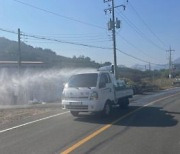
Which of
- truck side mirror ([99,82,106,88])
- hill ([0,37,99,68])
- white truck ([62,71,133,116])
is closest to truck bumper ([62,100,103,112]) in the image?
white truck ([62,71,133,116])

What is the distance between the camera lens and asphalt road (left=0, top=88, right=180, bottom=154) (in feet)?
28.1

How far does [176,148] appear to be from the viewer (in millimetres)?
8508

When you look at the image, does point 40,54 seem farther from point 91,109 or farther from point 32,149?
point 32,149

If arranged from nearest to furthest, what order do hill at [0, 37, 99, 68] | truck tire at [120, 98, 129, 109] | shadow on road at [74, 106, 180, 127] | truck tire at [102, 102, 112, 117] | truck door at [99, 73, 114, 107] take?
shadow on road at [74, 106, 180, 127] < truck door at [99, 73, 114, 107] < truck tire at [102, 102, 112, 117] < truck tire at [120, 98, 129, 109] < hill at [0, 37, 99, 68]

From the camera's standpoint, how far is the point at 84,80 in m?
15.1

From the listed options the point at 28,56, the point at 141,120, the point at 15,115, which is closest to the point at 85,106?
the point at 141,120

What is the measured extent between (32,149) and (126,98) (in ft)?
34.7

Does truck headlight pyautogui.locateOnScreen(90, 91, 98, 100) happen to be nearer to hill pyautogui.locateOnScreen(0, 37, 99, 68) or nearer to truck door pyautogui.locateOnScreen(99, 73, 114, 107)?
truck door pyautogui.locateOnScreen(99, 73, 114, 107)

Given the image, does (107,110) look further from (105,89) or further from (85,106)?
(85,106)

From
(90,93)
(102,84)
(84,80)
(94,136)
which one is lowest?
(94,136)

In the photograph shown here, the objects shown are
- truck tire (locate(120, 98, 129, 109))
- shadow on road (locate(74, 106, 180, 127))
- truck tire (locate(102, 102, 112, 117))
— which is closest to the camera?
shadow on road (locate(74, 106, 180, 127))

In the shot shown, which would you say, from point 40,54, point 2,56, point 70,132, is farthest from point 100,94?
point 40,54

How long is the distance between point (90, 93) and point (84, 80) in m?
1.09

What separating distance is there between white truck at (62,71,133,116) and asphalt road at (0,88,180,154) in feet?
1.76
